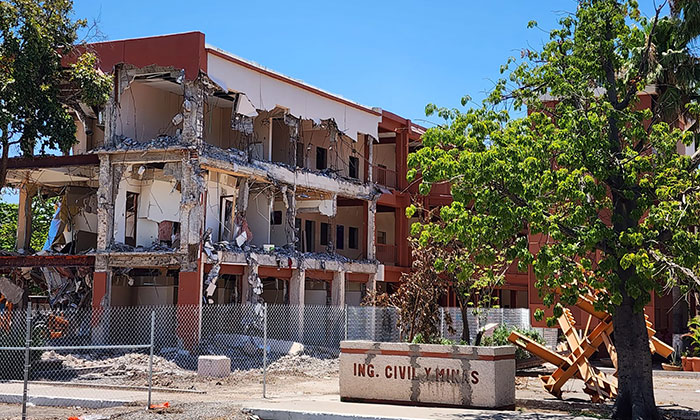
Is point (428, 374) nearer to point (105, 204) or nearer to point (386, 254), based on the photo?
point (105, 204)

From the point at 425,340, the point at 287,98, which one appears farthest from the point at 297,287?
the point at 425,340

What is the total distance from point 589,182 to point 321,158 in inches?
1090

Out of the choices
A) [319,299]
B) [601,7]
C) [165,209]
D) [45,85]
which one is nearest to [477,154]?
[601,7]

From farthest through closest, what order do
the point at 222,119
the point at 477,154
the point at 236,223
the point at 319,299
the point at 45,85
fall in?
the point at 319,299 → the point at 222,119 → the point at 236,223 → the point at 45,85 → the point at 477,154

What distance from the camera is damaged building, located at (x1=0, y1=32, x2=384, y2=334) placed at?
30781mm

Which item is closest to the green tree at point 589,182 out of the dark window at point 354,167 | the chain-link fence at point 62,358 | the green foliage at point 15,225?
the chain-link fence at point 62,358

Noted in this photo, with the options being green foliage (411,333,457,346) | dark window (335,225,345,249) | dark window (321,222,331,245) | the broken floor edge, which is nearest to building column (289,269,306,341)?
the broken floor edge

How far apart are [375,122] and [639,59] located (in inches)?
965

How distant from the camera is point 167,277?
116 ft

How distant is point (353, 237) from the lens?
149 ft

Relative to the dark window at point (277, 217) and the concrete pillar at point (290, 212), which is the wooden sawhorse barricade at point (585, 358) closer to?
the concrete pillar at point (290, 212)

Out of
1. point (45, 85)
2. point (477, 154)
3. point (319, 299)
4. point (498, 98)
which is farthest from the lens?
point (319, 299)

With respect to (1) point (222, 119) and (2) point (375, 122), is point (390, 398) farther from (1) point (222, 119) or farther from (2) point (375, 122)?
(2) point (375, 122)

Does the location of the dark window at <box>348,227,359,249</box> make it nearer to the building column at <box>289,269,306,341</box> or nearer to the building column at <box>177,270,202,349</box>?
the building column at <box>289,269,306,341</box>
